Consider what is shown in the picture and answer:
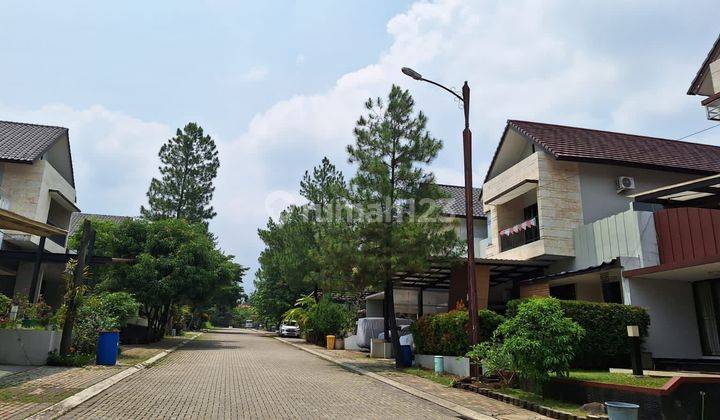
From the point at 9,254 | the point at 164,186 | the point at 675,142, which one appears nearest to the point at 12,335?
the point at 9,254

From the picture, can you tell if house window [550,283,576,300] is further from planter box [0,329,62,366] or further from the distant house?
planter box [0,329,62,366]

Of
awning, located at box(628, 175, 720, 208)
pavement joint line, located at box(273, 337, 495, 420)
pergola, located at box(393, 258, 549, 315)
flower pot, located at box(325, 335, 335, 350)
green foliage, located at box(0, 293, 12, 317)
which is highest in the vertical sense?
awning, located at box(628, 175, 720, 208)

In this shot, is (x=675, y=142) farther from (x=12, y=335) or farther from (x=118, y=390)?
(x=12, y=335)

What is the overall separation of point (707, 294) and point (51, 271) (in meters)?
31.1

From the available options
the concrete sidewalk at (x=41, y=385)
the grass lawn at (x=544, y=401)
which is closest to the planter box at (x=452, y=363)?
the grass lawn at (x=544, y=401)

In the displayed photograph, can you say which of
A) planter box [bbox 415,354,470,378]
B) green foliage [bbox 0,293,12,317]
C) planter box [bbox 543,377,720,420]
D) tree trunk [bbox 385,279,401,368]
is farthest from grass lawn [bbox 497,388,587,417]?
green foliage [bbox 0,293,12,317]

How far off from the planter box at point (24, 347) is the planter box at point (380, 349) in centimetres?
1197

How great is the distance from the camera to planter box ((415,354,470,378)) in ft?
43.7

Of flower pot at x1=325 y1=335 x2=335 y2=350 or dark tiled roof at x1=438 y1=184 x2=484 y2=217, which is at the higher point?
dark tiled roof at x1=438 y1=184 x2=484 y2=217

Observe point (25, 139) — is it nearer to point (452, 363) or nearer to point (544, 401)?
point (452, 363)

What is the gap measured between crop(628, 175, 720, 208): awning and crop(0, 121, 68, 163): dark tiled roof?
25.0 m

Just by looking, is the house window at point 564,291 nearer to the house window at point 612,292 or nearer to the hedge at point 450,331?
the house window at point 612,292

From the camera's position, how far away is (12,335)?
13.4 m

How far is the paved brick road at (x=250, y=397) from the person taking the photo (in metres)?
8.10
